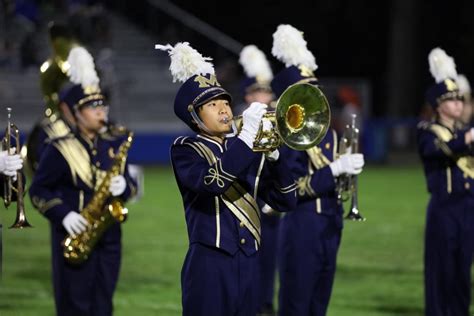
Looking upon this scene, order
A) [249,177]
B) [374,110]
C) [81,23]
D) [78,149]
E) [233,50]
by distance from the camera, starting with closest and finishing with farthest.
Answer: [249,177]
[78,149]
[81,23]
[233,50]
[374,110]

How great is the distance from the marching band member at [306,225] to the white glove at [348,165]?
5cm

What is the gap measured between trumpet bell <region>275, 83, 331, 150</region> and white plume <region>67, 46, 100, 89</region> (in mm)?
2159

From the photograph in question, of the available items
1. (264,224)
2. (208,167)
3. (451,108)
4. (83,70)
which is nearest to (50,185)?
(83,70)

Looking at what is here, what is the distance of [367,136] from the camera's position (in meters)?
22.2

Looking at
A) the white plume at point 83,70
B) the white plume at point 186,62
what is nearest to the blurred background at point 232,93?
the white plume at point 83,70

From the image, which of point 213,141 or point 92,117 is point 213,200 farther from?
point 92,117

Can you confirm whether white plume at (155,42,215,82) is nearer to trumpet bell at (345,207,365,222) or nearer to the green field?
trumpet bell at (345,207,365,222)

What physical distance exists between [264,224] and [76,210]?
6.69 feet

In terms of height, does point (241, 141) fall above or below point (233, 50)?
below

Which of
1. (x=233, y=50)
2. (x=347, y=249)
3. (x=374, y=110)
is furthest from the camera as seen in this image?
(x=374, y=110)

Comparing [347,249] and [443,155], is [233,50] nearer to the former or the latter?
[347,249]

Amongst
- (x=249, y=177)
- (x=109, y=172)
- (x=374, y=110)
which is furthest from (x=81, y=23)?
(x=249, y=177)

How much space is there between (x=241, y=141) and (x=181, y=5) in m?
22.9

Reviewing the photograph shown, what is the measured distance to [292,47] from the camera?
6137mm
